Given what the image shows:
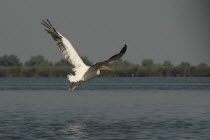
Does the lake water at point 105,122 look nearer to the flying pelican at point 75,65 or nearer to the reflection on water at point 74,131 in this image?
the reflection on water at point 74,131

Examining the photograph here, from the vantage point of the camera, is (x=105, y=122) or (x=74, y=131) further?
(x=105, y=122)

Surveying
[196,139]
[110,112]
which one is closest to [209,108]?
[110,112]

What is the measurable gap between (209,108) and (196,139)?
15.4 metres

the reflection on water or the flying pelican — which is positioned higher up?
the flying pelican

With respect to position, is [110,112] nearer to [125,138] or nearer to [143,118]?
[143,118]

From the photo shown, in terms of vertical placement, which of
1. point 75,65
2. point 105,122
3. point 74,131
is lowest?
point 74,131

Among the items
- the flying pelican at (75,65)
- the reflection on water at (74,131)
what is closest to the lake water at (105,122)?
the reflection on water at (74,131)

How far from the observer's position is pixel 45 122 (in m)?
29.2

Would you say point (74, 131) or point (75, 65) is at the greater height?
point (75, 65)

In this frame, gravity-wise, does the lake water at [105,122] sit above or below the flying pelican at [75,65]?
below

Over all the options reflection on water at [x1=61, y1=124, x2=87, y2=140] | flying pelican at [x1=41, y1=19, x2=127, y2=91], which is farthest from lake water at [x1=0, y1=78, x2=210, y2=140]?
Answer: flying pelican at [x1=41, y1=19, x2=127, y2=91]

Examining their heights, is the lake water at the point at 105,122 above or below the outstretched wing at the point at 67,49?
below

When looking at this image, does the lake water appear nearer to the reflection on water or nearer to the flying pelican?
the reflection on water

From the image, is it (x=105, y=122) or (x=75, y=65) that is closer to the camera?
(x=75, y=65)
